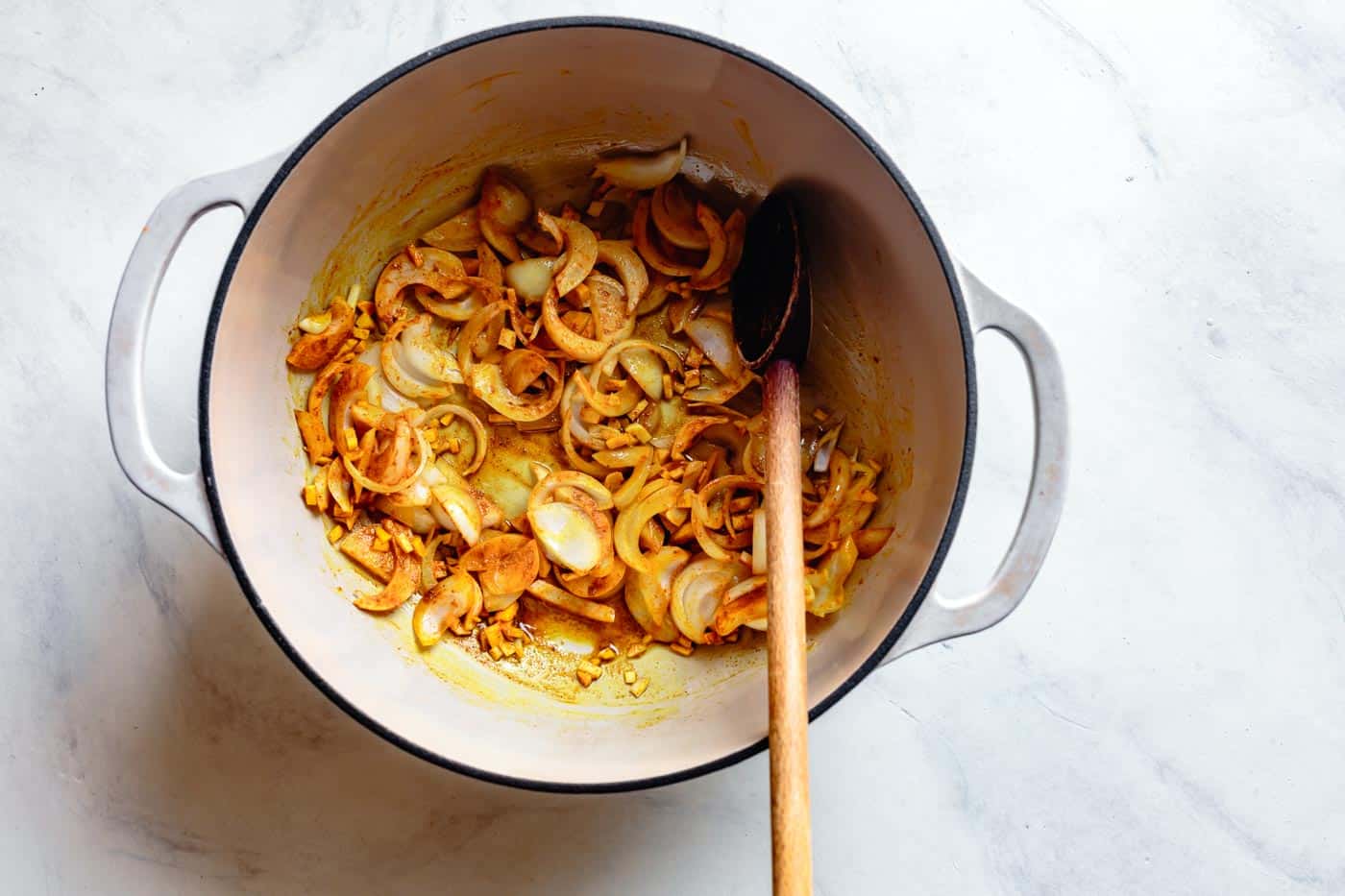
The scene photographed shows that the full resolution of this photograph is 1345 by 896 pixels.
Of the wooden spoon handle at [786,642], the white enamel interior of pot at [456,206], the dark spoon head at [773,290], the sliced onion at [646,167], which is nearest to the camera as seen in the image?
the wooden spoon handle at [786,642]

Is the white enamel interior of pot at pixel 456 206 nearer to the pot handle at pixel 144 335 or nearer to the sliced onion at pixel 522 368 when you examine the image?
the pot handle at pixel 144 335

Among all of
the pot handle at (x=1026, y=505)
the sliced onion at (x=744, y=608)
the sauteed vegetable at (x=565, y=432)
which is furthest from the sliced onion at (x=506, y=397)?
the pot handle at (x=1026, y=505)

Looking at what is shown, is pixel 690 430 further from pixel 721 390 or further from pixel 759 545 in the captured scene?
pixel 759 545

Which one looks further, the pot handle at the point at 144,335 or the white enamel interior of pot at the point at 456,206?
the white enamel interior of pot at the point at 456,206

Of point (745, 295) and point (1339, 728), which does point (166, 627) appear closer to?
point (745, 295)

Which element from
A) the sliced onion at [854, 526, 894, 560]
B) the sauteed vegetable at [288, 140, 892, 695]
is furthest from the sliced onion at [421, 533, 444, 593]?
the sliced onion at [854, 526, 894, 560]

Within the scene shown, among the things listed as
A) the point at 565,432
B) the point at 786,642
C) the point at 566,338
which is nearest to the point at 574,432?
the point at 565,432

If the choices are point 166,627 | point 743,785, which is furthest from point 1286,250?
point 166,627
